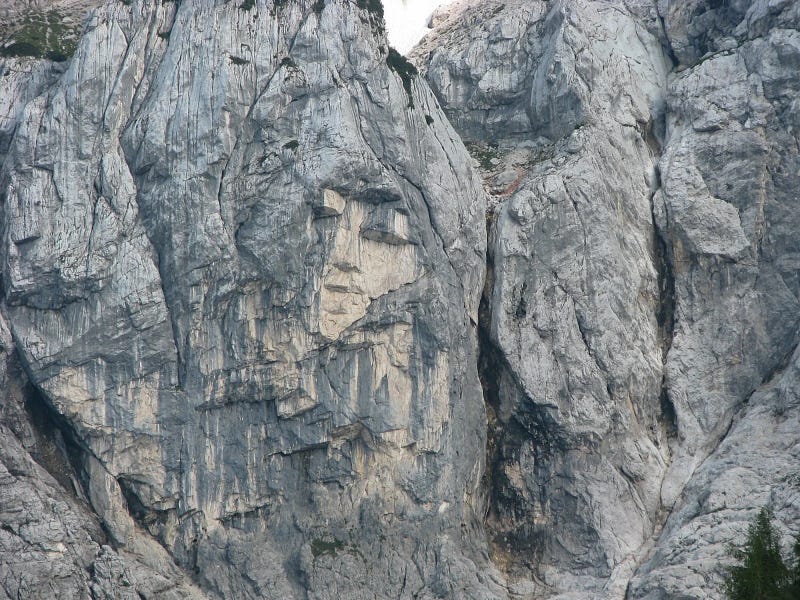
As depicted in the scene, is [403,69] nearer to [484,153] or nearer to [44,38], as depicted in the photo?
[484,153]

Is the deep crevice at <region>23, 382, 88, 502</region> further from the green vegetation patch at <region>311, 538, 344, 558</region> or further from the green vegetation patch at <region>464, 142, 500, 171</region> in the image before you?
the green vegetation patch at <region>464, 142, 500, 171</region>

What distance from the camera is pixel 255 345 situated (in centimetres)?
4138

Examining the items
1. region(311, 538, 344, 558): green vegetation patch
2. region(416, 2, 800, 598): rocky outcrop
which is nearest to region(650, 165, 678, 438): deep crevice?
region(416, 2, 800, 598): rocky outcrop

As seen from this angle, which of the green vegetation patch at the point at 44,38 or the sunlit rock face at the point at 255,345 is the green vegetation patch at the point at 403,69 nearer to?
the sunlit rock face at the point at 255,345

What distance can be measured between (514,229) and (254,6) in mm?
13205

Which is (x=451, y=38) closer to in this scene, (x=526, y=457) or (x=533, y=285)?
(x=533, y=285)

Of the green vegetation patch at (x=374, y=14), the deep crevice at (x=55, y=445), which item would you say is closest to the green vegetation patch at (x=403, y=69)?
the green vegetation patch at (x=374, y=14)

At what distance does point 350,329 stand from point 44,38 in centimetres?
1892

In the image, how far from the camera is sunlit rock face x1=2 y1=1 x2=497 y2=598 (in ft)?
135

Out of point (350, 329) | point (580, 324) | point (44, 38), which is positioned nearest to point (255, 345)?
point (350, 329)

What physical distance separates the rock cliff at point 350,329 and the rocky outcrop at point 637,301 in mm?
117

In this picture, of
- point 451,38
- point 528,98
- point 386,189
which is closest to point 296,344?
point 386,189

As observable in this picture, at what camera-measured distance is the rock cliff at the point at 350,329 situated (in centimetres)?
4088

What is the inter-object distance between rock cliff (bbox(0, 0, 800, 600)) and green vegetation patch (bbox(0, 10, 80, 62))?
1.38 m
